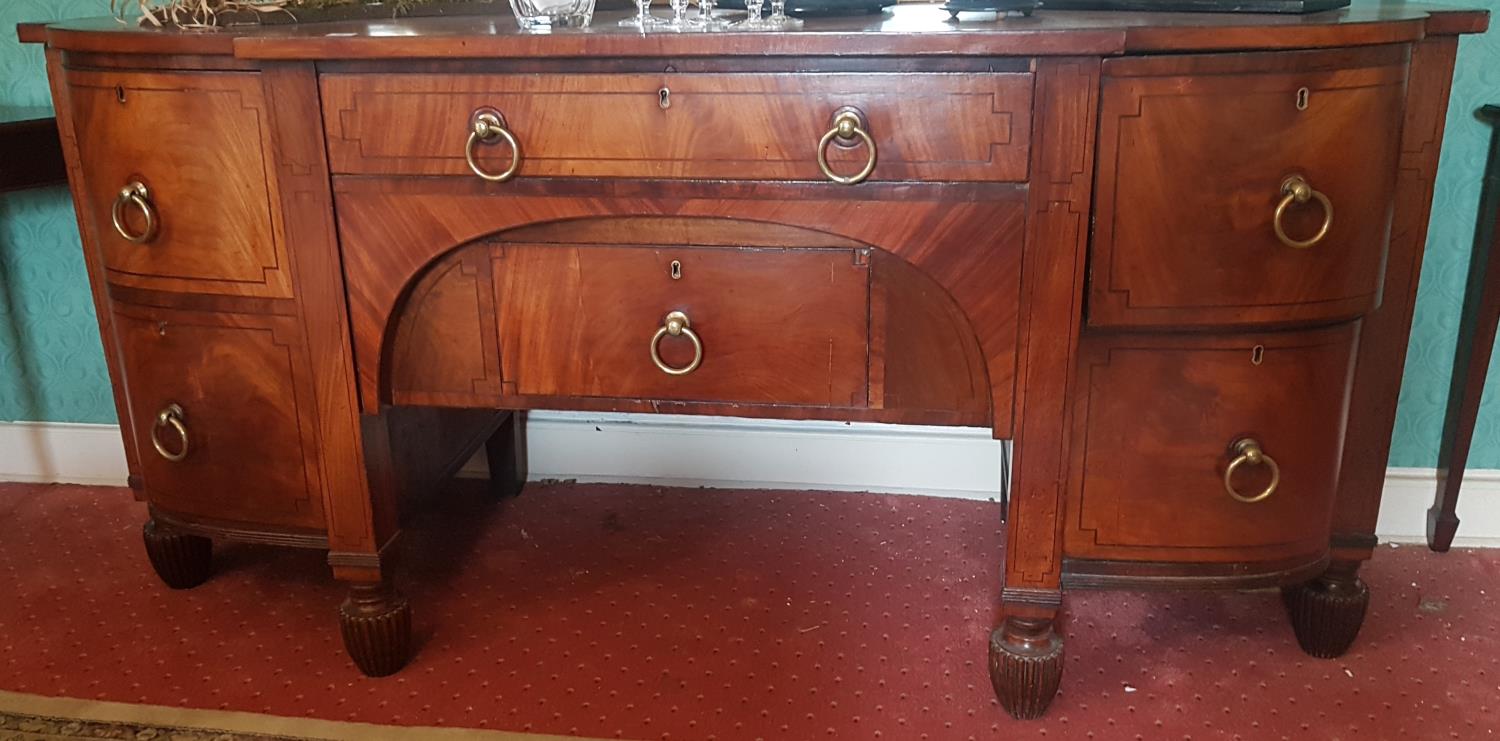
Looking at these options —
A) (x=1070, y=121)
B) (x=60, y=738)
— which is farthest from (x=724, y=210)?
(x=60, y=738)

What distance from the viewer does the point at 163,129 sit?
1.24 meters

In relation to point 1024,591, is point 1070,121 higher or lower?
higher

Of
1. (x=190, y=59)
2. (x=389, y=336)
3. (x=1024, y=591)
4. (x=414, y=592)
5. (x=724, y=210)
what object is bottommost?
(x=414, y=592)

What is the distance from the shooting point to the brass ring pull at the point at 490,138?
1153 mm

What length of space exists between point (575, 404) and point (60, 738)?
2.34 feet

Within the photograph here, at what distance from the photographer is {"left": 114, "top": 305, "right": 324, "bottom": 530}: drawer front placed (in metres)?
1.32

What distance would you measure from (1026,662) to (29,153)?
153 cm

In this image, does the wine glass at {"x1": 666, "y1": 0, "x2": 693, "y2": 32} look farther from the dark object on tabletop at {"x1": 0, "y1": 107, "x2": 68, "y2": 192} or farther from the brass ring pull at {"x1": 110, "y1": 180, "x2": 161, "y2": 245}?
the dark object on tabletop at {"x1": 0, "y1": 107, "x2": 68, "y2": 192}

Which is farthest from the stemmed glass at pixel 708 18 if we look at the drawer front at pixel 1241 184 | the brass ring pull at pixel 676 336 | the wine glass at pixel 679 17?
the drawer front at pixel 1241 184

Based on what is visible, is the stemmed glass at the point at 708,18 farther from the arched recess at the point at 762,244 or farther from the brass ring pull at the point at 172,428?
the brass ring pull at the point at 172,428

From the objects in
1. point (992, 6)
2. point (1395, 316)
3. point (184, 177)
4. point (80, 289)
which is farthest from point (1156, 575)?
point (80, 289)

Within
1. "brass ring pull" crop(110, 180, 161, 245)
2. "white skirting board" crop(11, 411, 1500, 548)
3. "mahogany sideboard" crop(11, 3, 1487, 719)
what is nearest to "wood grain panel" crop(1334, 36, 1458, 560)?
"mahogany sideboard" crop(11, 3, 1487, 719)

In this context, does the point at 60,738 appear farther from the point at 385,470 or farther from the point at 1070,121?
the point at 1070,121

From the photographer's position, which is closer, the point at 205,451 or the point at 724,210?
the point at 724,210
